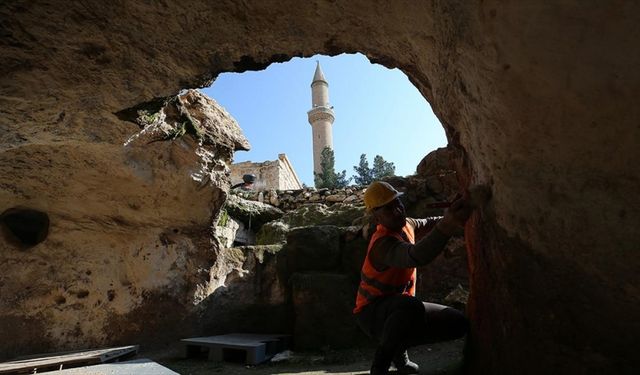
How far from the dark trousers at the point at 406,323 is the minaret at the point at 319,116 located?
21.6 m

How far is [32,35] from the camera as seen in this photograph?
1.84 meters

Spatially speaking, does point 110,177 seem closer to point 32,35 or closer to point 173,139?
point 173,139

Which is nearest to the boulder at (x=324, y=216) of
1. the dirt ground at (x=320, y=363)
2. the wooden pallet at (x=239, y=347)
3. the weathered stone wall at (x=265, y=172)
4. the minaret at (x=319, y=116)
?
the wooden pallet at (x=239, y=347)

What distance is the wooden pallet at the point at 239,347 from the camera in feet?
11.2

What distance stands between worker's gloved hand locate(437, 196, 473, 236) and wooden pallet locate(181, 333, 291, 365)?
2.20 m

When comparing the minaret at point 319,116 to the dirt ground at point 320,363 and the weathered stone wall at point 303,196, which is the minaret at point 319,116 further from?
the dirt ground at point 320,363

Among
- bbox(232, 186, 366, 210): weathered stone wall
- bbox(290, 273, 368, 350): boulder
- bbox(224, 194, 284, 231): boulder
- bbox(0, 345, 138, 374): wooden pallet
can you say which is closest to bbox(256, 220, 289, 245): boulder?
bbox(224, 194, 284, 231): boulder

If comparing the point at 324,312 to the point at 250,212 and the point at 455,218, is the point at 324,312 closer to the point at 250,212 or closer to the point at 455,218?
the point at 455,218

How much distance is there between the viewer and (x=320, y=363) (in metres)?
3.44

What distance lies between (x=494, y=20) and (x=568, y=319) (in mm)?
1115

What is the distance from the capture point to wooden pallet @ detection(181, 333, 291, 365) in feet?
11.2

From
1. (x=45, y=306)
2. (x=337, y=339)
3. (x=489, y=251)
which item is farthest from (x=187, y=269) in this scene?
(x=489, y=251)

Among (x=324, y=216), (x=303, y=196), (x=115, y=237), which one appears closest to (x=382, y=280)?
(x=115, y=237)

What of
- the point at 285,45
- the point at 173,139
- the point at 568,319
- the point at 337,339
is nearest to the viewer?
the point at 568,319
